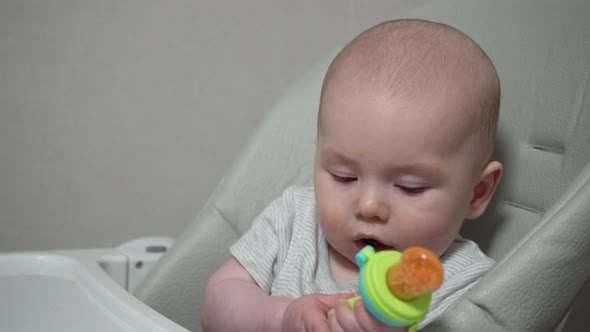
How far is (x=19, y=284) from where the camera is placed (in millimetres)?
696

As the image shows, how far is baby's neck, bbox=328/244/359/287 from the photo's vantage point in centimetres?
70

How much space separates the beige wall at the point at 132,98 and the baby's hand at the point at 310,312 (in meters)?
0.94

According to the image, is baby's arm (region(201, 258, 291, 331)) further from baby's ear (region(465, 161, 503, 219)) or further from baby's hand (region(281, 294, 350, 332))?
baby's ear (region(465, 161, 503, 219))

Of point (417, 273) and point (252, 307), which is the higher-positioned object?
point (417, 273)

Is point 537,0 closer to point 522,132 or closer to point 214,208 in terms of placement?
point 522,132

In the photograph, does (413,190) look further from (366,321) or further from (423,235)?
(366,321)

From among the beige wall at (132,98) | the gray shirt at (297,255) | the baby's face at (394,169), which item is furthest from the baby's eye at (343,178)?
the beige wall at (132,98)

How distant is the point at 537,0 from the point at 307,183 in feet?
1.30

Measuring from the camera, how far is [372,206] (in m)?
0.58

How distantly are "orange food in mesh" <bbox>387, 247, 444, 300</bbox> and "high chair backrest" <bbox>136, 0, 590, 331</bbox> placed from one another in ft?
0.47

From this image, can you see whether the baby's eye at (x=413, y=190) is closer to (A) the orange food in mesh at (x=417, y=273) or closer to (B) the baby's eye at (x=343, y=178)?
(B) the baby's eye at (x=343, y=178)

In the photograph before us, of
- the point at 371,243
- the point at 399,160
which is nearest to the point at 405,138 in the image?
the point at 399,160

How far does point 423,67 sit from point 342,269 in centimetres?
26

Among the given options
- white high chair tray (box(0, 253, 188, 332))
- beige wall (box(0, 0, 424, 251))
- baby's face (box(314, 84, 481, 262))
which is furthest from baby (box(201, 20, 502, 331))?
beige wall (box(0, 0, 424, 251))
